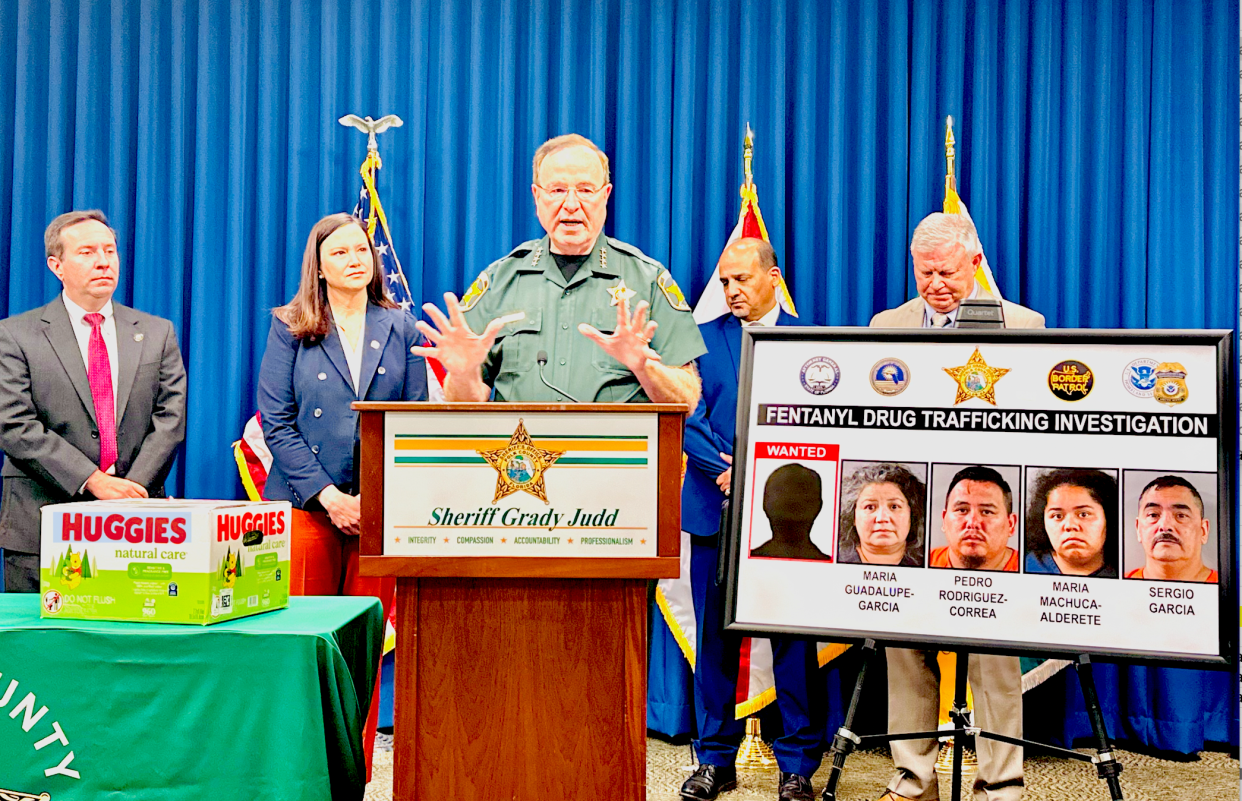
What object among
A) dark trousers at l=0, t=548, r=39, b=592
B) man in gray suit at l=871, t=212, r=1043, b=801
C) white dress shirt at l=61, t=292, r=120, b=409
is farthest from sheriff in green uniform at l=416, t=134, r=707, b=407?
dark trousers at l=0, t=548, r=39, b=592

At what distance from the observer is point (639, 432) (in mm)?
1793

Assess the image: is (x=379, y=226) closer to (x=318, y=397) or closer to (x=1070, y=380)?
(x=318, y=397)

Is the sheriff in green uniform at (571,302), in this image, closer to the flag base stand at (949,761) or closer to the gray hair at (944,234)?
the gray hair at (944,234)

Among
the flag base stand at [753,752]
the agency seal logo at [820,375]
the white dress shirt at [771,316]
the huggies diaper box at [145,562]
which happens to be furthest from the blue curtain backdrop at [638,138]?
the huggies diaper box at [145,562]

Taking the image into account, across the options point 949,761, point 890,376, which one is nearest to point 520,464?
point 890,376

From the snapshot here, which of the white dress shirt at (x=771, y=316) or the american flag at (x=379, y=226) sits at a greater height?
the american flag at (x=379, y=226)

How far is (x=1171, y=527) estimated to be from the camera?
77.8 inches

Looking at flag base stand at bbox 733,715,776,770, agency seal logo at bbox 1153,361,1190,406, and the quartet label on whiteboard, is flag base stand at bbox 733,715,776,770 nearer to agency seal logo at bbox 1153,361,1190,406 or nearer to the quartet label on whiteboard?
the quartet label on whiteboard

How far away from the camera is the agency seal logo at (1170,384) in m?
2.00

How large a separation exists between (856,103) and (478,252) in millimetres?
1443

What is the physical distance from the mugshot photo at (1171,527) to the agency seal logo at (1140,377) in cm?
16

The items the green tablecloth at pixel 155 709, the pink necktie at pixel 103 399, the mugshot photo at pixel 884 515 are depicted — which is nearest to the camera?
the green tablecloth at pixel 155 709

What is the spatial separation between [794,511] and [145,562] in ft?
3.98

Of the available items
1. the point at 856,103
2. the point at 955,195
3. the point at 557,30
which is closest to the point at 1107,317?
the point at 955,195
